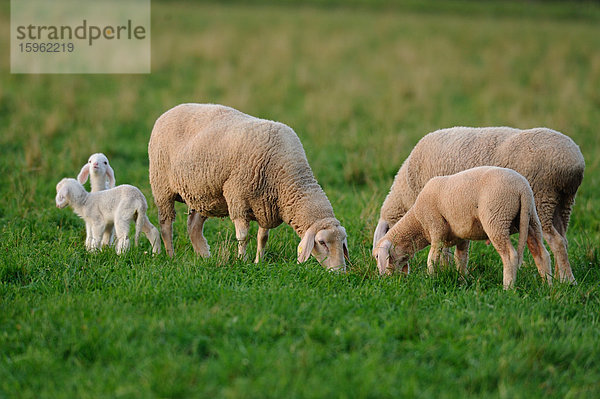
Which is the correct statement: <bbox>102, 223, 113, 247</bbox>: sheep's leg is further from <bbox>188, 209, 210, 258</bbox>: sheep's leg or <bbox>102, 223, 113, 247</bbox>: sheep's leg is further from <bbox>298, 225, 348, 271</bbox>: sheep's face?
<bbox>298, 225, 348, 271</bbox>: sheep's face

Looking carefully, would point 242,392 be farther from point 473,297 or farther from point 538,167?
point 538,167

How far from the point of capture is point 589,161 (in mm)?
9766

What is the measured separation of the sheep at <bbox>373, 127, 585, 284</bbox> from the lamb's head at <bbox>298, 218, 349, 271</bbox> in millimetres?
788

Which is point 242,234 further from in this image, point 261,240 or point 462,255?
point 462,255

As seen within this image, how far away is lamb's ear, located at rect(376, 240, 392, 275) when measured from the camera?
5.21 m

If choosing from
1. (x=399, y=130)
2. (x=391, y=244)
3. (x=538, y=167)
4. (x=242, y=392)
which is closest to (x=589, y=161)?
(x=399, y=130)

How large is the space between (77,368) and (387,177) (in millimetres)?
5916

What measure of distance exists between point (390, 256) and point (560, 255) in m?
1.36

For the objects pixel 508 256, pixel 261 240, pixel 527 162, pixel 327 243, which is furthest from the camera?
pixel 261 240

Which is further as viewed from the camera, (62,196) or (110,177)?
(110,177)

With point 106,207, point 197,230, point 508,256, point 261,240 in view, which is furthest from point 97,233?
point 508,256

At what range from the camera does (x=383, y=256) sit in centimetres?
524

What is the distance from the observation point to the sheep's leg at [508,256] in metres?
4.82

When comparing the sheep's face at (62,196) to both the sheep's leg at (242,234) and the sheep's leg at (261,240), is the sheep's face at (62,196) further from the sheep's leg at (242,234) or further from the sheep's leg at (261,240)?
the sheep's leg at (261,240)
